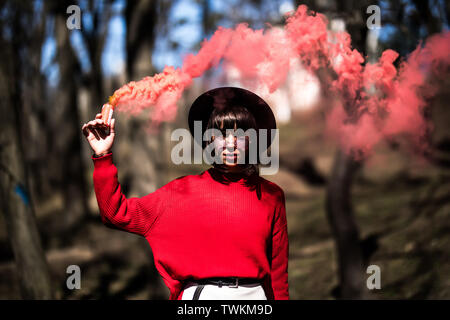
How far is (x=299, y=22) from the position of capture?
3.24m

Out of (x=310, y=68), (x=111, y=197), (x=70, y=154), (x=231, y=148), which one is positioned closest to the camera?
(x=111, y=197)

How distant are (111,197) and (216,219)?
1.84 feet

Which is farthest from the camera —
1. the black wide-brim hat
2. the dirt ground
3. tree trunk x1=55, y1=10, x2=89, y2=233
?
tree trunk x1=55, y1=10, x2=89, y2=233

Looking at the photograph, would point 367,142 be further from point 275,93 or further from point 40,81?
point 40,81

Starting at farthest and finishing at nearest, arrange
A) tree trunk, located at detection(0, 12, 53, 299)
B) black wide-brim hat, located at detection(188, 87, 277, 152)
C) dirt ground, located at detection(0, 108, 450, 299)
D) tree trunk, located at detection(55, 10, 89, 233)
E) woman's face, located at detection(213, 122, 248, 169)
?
tree trunk, located at detection(55, 10, 89, 233)
dirt ground, located at detection(0, 108, 450, 299)
tree trunk, located at detection(0, 12, 53, 299)
black wide-brim hat, located at detection(188, 87, 277, 152)
woman's face, located at detection(213, 122, 248, 169)

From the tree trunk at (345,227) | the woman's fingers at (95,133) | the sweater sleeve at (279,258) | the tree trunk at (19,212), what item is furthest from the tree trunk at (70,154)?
the sweater sleeve at (279,258)

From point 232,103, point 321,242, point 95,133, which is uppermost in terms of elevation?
point 232,103

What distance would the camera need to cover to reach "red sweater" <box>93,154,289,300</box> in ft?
7.83

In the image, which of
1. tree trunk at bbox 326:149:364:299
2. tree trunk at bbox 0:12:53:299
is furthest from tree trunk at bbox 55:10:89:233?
tree trunk at bbox 326:149:364:299

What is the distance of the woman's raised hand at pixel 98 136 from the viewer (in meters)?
2.37

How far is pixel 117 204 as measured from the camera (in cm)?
236

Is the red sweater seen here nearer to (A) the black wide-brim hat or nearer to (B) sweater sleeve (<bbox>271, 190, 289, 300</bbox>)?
(B) sweater sleeve (<bbox>271, 190, 289, 300</bbox>)

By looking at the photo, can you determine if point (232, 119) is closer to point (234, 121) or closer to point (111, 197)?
point (234, 121)

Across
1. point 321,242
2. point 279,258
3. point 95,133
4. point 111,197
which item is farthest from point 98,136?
point 321,242
